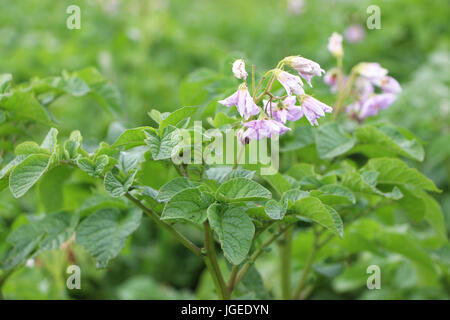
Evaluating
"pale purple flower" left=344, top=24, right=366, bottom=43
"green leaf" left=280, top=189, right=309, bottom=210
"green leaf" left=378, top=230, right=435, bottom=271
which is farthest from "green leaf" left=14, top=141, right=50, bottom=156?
"pale purple flower" left=344, top=24, right=366, bottom=43

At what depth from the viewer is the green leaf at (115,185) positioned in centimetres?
97

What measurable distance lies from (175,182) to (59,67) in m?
2.05

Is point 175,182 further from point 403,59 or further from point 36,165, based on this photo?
point 403,59

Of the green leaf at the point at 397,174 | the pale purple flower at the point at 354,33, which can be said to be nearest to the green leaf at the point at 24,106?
the green leaf at the point at 397,174

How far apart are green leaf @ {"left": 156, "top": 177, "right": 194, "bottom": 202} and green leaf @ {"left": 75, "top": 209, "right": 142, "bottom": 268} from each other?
0.19 m

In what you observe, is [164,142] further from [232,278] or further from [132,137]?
[232,278]

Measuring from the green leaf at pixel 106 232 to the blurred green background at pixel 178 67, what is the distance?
0.11 metres

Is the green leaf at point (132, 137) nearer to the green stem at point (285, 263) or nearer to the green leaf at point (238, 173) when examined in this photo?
the green leaf at point (238, 173)

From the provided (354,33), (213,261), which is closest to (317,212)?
(213,261)

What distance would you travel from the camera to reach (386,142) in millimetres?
1266

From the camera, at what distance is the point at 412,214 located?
129 centimetres

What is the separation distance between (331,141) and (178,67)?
2.17m

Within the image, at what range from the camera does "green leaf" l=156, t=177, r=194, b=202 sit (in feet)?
3.26

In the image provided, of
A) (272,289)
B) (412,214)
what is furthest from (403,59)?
(412,214)
